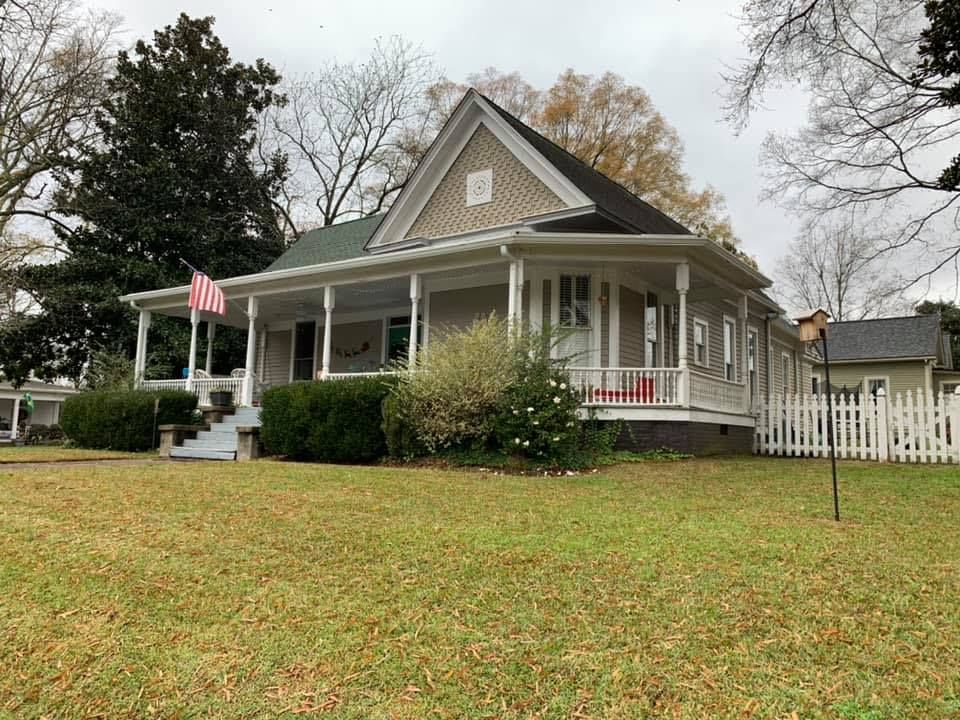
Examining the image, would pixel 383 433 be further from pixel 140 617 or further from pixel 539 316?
pixel 140 617

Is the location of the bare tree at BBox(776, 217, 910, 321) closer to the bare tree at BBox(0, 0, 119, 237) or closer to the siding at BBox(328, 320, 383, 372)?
the siding at BBox(328, 320, 383, 372)

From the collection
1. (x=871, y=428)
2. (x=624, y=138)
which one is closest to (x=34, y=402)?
(x=624, y=138)

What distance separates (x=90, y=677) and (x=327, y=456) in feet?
26.9

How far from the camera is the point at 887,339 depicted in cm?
2842

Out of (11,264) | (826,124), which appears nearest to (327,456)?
(826,124)

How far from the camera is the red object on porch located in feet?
36.2

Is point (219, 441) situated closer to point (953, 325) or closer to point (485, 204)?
point (485, 204)

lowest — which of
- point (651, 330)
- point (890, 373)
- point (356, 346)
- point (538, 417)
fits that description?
point (538, 417)

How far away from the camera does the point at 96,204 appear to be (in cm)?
2178

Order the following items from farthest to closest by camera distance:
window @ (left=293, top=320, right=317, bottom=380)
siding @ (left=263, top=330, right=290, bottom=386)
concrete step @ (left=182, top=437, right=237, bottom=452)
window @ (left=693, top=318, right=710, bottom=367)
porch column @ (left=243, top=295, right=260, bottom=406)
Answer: siding @ (left=263, top=330, right=290, bottom=386) < window @ (left=293, top=320, right=317, bottom=380) < window @ (left=693, top=318, right=710, bottom=367) < porch column @ (left=243, top=295, right=260, bottom=406) < concrete step @ (left=182, top=437, right=237, bottom=452)

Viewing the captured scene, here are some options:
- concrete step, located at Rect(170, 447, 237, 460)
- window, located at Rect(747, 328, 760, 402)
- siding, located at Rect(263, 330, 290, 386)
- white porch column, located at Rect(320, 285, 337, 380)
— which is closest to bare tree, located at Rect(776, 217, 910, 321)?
window, located at Rect(747, 328, 760, 402)

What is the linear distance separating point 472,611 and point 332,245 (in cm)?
1693

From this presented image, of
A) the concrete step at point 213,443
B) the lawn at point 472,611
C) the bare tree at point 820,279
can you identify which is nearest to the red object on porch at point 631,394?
the lawn at point 472,611

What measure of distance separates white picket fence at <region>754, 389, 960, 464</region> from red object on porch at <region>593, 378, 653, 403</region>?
9.39 ft
